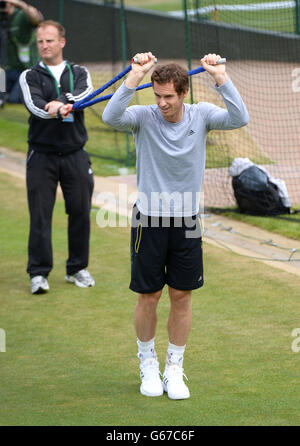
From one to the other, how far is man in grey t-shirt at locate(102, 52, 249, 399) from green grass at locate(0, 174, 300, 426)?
11.1 inches

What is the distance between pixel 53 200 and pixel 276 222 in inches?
110

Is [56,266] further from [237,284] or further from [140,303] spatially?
[140,303]

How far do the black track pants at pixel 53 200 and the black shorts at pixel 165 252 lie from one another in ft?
7.49

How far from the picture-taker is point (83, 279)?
7.19m

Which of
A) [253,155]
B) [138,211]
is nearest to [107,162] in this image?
[253,155]

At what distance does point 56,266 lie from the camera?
784cm

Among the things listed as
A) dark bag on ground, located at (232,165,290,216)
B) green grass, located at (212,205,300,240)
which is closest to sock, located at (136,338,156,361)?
green grass, located at (212,205,300,240)

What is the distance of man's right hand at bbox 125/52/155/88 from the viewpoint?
445 centimetres

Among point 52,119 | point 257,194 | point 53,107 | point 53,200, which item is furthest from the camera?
point 257,194

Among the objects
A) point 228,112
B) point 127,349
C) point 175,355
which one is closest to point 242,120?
point 228,112

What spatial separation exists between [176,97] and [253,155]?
7322mm

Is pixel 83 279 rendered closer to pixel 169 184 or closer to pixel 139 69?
pixel 169 184
